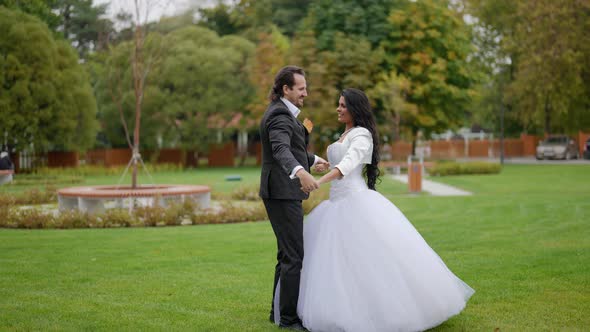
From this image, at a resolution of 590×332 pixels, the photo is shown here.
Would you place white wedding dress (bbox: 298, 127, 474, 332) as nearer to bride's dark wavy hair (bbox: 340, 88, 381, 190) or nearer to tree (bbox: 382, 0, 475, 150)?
bride's dark wavy hair (bbox: 340, 88, 381, 190)

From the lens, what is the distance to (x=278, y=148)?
17.8ft

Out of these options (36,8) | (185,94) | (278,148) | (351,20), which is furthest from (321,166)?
(185,94)

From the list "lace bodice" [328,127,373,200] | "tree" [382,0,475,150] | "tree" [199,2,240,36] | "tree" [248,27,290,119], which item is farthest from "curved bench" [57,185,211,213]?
"tree" [199,2,240,36]

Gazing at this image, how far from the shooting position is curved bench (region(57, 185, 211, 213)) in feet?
50.4

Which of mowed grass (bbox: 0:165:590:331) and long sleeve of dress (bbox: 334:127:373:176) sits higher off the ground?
long sleeve of dress (bbox: 334:127:373:176)

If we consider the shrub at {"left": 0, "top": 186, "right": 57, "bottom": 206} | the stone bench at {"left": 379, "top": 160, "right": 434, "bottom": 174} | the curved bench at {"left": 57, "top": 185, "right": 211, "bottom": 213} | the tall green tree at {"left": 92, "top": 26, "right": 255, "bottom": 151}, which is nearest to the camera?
the curved bench at {"left": 57, "top": 185, "right": 211, "bottom": 213}

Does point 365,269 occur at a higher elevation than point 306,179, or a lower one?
lower

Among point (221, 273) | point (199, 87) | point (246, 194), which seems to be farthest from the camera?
point (199, 87)

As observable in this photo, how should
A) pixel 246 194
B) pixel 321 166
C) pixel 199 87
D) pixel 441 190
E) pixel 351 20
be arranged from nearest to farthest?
pixel 321 166 < pixel 246 194 < pixel 441 190 < pixel 351 20 < pixel 199 87

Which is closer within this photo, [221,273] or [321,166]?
[321,166]

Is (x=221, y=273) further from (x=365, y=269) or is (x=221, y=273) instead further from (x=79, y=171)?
(x=79, y=171)

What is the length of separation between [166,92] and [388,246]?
131 ft

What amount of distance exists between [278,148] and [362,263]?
3.64 ft

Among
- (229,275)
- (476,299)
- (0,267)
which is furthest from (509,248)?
(0,267)
